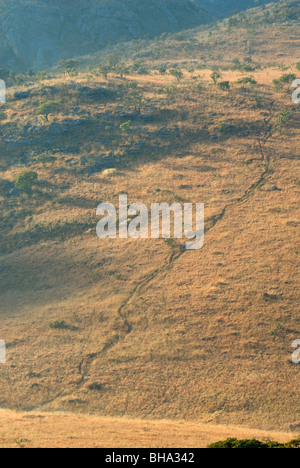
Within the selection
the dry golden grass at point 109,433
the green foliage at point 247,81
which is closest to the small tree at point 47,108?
the green foliage at point 247,81

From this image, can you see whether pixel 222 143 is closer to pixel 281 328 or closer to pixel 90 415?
pixel 281 328

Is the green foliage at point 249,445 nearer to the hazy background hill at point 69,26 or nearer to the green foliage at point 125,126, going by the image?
the green foliage at point 125,126

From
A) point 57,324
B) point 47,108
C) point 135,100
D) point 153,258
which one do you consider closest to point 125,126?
point 135,100

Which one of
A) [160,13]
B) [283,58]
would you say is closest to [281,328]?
[283,58]

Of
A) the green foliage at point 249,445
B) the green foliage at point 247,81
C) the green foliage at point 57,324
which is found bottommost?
the green foliage at point 249,445

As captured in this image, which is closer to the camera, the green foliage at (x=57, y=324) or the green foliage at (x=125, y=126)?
the green foliage at (x=57, y=324)

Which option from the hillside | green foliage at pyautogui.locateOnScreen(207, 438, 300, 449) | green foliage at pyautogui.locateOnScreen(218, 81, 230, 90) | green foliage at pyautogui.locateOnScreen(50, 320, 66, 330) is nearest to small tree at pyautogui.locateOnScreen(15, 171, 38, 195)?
the hillside
